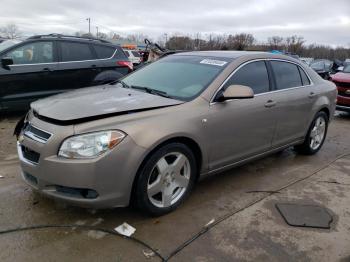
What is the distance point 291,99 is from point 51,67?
469 cm

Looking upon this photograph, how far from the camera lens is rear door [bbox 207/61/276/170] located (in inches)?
148

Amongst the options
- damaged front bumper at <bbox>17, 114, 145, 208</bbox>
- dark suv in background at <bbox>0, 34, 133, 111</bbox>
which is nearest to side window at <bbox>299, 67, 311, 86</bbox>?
damaged front bumper at <bbox>17, 114, 145, 208</bbox>

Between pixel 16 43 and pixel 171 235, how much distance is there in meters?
5.47

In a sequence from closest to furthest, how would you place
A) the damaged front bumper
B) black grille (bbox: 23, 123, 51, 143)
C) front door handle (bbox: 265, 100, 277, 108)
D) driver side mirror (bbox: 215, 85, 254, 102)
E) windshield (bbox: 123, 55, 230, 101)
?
the damaged front bumper → black grille (bbox: 23, 123, 51, 143) → driver side mirror (bbox: 215, 85, 254, 102) → windshield (bbox: 123, 55, 230, 101) → front door handle (bbox: 265, 100, 277, 108)

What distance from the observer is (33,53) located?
698cm

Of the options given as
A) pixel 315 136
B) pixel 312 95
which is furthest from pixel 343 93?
pixel 312 95

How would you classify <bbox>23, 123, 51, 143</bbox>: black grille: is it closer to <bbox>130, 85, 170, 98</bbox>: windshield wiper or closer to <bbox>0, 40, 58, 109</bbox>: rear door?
<bbox>130, 85, 170, 98</bbox>: windshield wiper

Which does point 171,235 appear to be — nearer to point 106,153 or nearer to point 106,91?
point 106,153

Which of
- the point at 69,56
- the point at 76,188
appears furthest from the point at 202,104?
the point at 69,56

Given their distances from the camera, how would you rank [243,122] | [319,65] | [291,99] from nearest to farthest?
1. [243,122]
2. [291,99]
3. [319,65]

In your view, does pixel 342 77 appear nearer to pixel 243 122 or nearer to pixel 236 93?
pixel 243 122

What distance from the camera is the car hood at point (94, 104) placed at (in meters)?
3.05

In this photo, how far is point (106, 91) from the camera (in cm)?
396

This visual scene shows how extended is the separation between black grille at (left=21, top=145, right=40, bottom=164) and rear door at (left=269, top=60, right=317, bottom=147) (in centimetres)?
285
